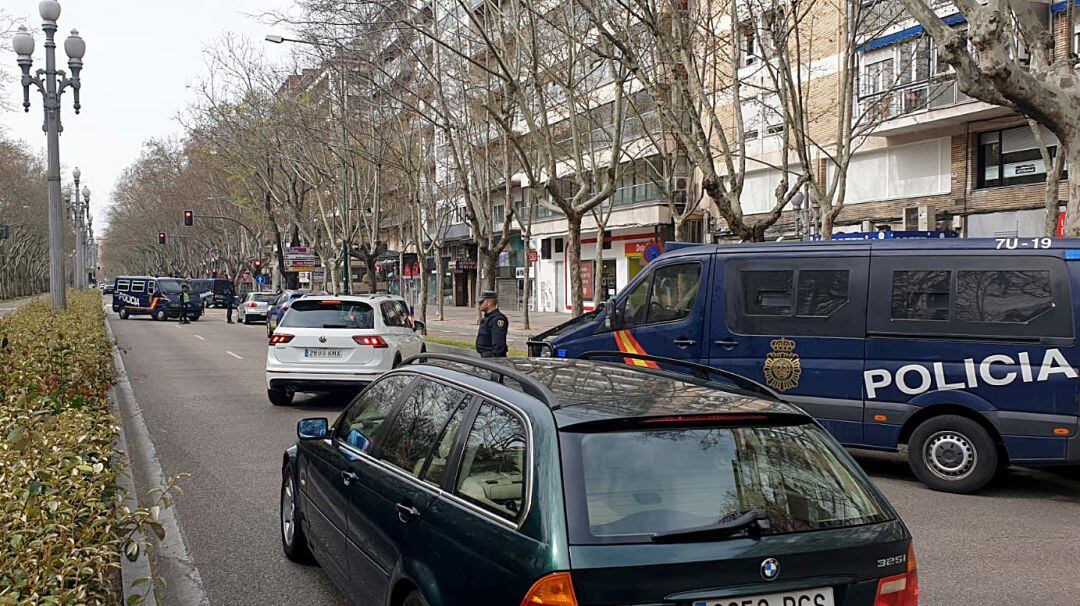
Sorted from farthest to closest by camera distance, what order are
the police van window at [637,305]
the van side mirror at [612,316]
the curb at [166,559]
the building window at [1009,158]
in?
1. the building window at [1009,158]
2. the van side mirror at [612,316]
3. the police van window at [637,305]
4. the curb at [166,559]

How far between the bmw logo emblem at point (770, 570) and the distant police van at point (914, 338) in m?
6.12

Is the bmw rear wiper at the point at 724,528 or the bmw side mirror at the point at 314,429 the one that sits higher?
the bmw rear wiper at the point at 724,528

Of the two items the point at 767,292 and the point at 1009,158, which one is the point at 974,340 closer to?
the point at 767,292

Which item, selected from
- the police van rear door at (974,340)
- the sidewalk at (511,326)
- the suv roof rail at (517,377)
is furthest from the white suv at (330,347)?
the sidewalk at (511,326)

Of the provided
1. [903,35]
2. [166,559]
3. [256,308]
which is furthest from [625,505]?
[256,308]

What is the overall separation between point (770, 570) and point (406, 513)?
145 cm

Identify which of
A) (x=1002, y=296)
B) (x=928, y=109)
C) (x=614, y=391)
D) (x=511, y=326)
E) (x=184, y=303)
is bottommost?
(x=511, y=326)

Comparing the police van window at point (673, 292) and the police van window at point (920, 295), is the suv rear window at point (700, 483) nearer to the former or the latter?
the police van window at point (920, 295)

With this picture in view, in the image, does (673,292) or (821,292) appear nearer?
(821,292)

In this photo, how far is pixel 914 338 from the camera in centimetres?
876

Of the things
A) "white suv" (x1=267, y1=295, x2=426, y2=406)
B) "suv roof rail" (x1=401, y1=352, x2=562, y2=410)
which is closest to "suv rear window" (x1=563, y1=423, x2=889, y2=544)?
"suv roof rail" (x1=401, y1=352, x2=562, y2=410)

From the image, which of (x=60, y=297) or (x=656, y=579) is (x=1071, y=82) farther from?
(x=60, y=297)

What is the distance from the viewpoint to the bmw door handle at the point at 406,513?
3762mm

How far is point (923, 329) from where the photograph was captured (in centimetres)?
871
